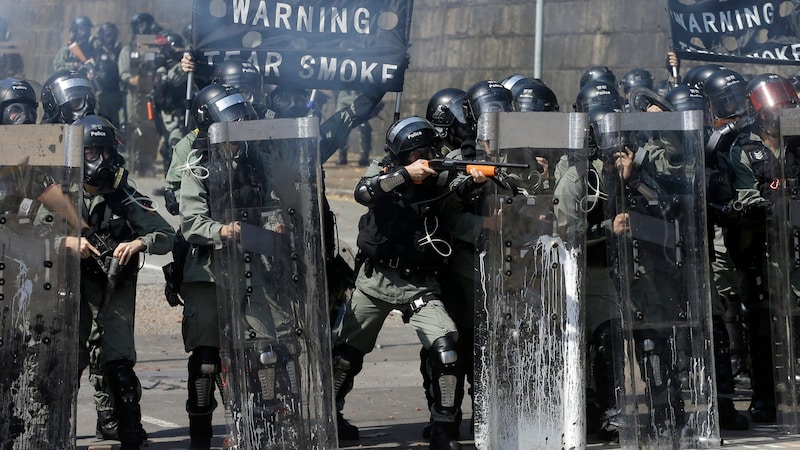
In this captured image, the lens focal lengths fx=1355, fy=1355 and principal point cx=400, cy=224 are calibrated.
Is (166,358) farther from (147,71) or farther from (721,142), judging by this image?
(147,71)

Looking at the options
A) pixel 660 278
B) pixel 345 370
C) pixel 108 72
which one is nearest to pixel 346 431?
pixel 345 370

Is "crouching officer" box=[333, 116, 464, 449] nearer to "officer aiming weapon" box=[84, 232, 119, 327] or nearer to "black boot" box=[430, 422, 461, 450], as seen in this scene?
"black boot" box=[430, 422, 461, 450]

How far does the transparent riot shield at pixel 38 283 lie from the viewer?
5.74 meters

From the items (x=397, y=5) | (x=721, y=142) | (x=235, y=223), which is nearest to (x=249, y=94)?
(x=397, y=5)

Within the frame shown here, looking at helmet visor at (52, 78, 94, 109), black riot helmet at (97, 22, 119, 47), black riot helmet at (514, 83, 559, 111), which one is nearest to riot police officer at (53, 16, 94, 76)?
black riot helmet at (97, 22, 119, 47)

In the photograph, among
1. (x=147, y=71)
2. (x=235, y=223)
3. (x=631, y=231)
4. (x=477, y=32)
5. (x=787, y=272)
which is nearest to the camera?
(x=235, y=223)

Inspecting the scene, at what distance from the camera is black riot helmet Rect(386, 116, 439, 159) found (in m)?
6.67

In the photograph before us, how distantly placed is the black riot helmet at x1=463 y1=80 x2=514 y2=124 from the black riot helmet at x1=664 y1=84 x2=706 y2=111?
1.30 m

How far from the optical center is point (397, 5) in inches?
306

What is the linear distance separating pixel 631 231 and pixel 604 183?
29cm

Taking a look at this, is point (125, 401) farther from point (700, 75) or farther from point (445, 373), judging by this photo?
point (700, 75)

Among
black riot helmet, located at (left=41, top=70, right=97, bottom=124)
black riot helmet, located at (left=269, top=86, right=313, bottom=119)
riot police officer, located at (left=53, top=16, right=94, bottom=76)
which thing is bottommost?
black riot helmet, located at (left=269, top=86, right=313, bottom=119)

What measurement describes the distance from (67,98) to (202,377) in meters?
2.59

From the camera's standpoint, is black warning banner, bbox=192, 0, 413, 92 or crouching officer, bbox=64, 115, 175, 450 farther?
black warning banner, bbox=192, 0, 413, 92
